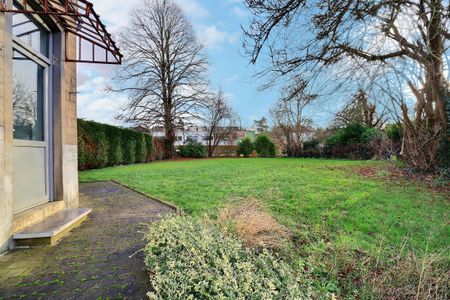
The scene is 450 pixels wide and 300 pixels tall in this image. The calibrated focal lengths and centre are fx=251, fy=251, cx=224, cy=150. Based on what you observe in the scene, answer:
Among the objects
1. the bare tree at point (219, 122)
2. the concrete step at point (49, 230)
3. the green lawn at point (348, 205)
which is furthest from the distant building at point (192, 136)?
the concrete step at point (49, 230)

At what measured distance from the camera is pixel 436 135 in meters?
7.63

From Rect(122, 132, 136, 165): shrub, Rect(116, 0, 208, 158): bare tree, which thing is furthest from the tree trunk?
Rect(122, 132, 136, 165): shrub

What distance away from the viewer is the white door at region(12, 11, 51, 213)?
3.06 m

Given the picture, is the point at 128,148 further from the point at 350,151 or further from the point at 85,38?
the point at 350,151

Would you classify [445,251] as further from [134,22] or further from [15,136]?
[134,22]

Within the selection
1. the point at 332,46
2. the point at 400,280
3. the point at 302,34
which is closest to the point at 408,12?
the point at 332,46

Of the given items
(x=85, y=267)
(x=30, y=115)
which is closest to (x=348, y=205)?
(x=85, y=267)

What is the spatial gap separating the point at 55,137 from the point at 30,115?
1.44ft

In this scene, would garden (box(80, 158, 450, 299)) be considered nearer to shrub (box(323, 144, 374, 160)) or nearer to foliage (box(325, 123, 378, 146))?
shrub (box(323, 144, 374, 160))

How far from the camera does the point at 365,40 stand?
219 inches

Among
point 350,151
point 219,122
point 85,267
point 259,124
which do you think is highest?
point 259,124

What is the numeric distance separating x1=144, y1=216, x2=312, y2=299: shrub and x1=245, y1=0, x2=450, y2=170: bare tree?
11.6 feet

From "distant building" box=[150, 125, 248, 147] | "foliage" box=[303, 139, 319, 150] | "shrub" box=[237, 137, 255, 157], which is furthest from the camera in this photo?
"shrub" box=[237, 137, 255, 157]

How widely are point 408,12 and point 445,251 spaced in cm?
425
